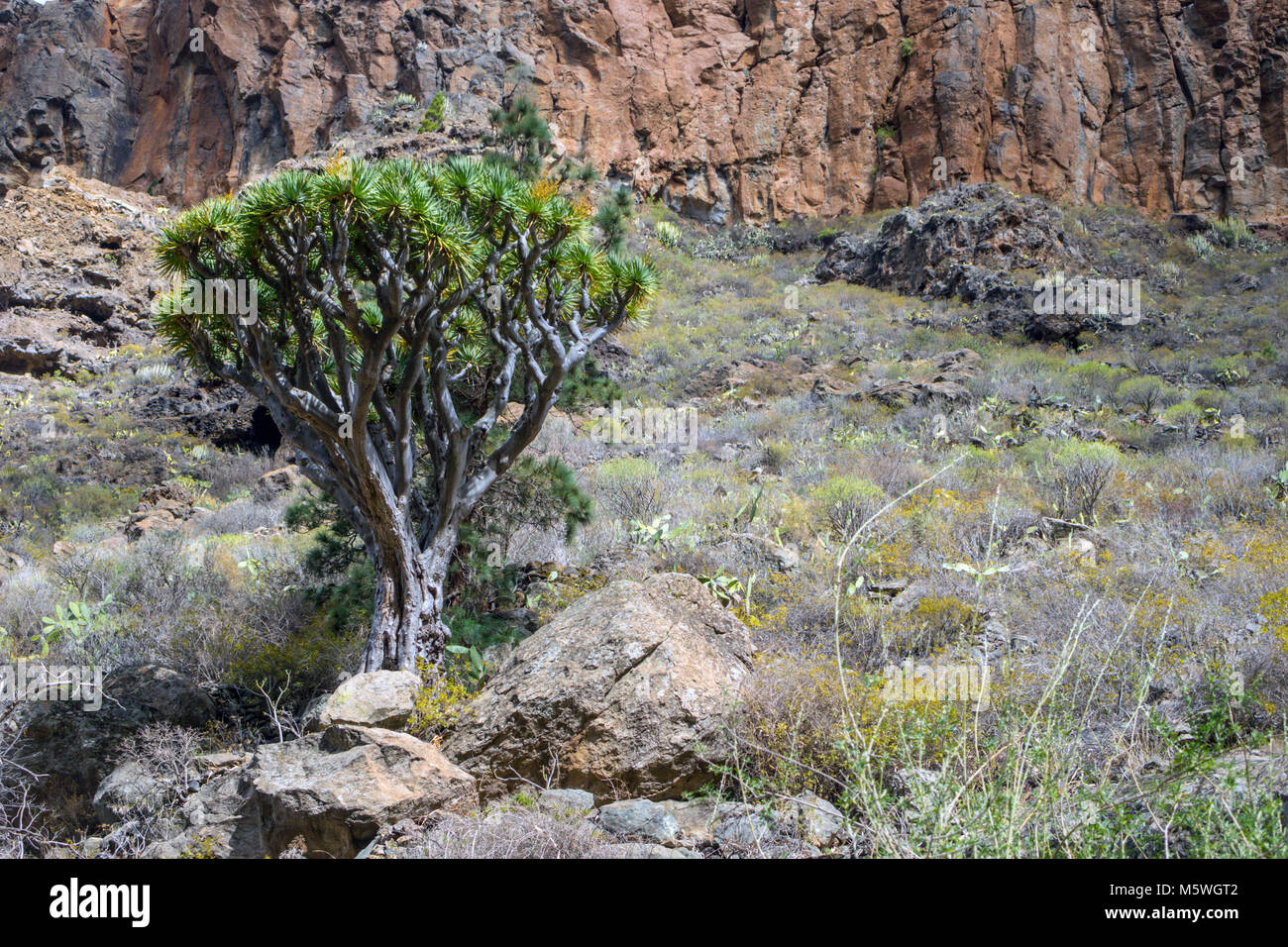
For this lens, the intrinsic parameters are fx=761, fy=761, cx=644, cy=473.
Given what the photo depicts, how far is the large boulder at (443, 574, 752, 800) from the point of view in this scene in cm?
339

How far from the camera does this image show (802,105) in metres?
30.0

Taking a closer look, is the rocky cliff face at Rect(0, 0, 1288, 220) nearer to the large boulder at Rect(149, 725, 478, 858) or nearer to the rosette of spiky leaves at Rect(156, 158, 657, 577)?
the rosette of spiky leaves at Rect(156, 158, 657, 577)

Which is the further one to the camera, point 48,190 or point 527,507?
point 48,190

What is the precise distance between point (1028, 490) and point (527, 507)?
5.11m

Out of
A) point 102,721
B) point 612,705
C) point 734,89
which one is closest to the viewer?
point 612,705

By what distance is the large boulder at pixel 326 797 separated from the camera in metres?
3.05

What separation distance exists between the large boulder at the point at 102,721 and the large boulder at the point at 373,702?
1.41 m

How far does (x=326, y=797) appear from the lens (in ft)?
10.1

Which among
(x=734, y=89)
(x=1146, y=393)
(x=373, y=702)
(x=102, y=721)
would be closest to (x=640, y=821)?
(x=373, y=702)

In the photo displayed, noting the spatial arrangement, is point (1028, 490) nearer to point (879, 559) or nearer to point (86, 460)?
point (879, 559)

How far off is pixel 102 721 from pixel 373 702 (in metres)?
1.89

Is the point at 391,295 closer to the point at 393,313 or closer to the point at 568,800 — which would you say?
the point at 393,313

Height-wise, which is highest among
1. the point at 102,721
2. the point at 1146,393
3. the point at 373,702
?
the point at 1146,393
